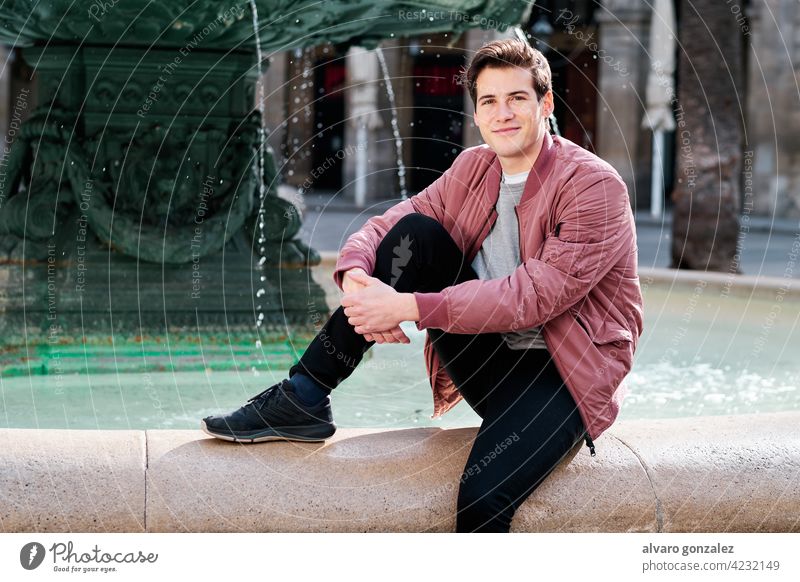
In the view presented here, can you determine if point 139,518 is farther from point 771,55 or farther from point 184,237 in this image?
point 771,55

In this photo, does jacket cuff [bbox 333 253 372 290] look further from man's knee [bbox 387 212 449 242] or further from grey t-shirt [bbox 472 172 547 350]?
grey t-shirt [bbox 472 172 547 350]

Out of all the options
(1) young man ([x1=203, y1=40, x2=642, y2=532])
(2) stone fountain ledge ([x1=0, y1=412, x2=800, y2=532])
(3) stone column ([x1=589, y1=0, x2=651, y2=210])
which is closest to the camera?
(2) stone fountain ledge ([x1=0, y1=412, x2=800, y2=532])

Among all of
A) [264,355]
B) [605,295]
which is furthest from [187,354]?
[605,295]

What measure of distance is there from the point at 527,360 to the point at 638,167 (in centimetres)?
1914

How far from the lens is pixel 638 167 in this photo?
2170 cm

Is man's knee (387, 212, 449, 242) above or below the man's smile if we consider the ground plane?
below

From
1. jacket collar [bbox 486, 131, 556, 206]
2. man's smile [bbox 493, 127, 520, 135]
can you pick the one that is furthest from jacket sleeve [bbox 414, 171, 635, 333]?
man's smile [bbox 493, 127, 520, 135]

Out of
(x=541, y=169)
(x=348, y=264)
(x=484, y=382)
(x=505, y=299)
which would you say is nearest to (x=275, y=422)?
(x=348, y=264)

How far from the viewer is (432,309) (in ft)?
9.66

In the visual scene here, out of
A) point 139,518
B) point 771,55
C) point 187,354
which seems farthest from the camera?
point 771,55

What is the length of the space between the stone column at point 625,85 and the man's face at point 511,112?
57.4ft

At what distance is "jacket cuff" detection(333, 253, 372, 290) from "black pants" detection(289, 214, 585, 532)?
59mm


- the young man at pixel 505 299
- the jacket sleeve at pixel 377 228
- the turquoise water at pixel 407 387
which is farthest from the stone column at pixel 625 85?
the young man at pixel 505 299

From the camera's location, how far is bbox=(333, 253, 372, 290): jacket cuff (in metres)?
3.12
